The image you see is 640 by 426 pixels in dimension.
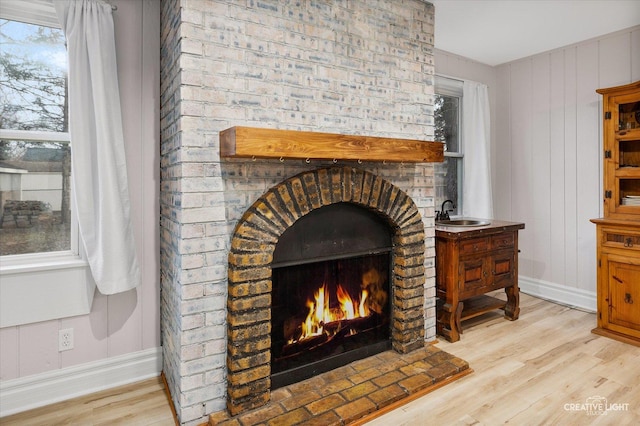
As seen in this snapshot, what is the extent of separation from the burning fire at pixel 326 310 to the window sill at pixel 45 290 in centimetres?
130

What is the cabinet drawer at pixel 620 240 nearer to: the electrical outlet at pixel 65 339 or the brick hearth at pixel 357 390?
the brick hearth at pixel 357 390

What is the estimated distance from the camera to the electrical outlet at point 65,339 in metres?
2.25

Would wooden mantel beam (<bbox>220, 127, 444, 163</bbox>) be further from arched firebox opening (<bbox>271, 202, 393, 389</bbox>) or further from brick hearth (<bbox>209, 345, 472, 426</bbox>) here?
brick hearth (<bbox>209, 345, 472, 426</bbox>)

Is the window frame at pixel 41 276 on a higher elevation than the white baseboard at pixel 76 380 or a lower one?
higher

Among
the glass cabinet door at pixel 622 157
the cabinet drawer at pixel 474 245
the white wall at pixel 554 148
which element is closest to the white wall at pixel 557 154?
the white wall at pixel 554 148

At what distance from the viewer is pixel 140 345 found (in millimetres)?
2488

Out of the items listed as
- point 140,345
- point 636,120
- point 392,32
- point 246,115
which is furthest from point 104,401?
point 636,120

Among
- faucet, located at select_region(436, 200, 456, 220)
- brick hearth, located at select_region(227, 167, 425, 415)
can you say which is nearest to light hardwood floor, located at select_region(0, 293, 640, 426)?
brick hearth, located at select_region(227, 167, 425, 415)

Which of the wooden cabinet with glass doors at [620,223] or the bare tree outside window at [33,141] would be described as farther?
the wooden cabinet with glass doors at [620,223]

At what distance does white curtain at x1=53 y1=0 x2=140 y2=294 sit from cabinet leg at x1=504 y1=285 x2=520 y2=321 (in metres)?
3.13

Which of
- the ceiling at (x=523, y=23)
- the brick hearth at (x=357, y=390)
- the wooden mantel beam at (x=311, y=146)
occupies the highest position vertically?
the ceiling at (x=523, y=23)

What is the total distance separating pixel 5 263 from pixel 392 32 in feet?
9.11

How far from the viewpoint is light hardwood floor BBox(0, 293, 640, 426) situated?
6.70 ft

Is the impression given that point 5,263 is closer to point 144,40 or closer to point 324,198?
point 144,40
